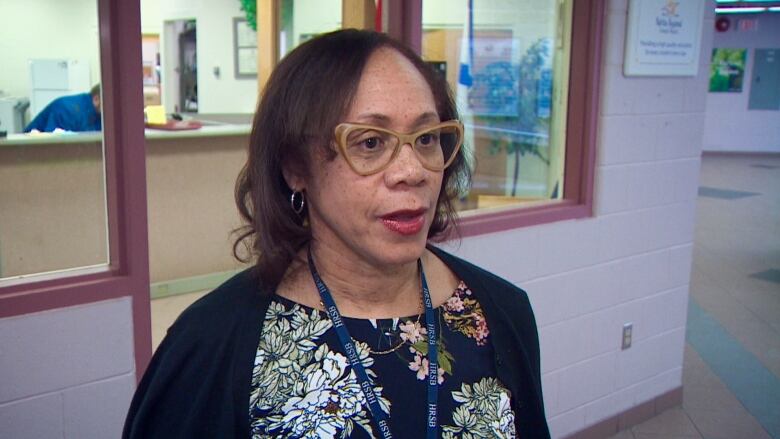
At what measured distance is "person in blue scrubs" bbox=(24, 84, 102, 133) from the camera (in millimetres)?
2230

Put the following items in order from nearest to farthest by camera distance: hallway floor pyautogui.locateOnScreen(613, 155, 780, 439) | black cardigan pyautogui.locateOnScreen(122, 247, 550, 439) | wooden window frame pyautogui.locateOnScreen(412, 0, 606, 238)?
black cardigan pyautogui.locateOnScreen(122, 247, 550, 439)
wooden window frame pyautogui.locateOnScreen(412, 0, 606, 238)
hallway floor pyautogui.locateOnScreen(613, 155, 780, 439)

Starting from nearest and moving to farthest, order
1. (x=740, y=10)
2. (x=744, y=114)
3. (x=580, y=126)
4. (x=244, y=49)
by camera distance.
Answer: (x=580, y=126)
(x=244, y=49)
(x=740, y=10)
(x=744, y=114)

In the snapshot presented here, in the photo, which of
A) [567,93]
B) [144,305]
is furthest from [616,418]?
[144,305]

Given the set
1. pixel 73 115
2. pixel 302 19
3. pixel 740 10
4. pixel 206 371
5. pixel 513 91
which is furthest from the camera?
pixel 740 10

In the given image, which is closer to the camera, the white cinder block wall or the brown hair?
the brown hair

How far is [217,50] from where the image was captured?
871 centimetres

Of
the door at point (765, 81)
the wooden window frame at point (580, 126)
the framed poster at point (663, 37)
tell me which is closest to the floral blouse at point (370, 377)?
the wooden window frame at point (580, 126)

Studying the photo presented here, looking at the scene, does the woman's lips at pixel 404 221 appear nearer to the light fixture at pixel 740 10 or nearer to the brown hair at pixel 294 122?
the brown hair at pixel 294 122

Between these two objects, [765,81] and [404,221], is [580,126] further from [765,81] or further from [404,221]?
[765,81]

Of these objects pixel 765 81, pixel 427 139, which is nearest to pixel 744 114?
pixel 765 81

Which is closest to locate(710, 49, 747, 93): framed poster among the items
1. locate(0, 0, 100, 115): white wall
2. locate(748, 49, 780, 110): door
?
locate(748, 49, 780, 110): door

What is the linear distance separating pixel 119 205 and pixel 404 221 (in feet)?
3.73

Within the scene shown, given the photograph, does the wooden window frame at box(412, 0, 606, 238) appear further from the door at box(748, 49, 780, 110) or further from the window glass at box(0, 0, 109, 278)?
the door at box(748, 49, 780, 110)

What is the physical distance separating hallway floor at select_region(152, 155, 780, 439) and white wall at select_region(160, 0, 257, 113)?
12.5 ft
